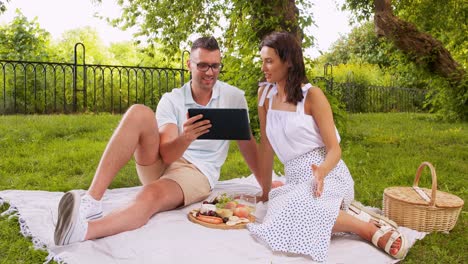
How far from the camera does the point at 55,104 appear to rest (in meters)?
9.56

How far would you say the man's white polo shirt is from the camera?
343cm

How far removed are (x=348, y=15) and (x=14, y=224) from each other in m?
10.6

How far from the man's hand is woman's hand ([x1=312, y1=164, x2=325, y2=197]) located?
67 cm

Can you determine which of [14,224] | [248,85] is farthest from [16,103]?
[14,224]

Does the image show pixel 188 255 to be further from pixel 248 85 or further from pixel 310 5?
pixel 310 5

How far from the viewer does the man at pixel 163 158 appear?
9.05 feet

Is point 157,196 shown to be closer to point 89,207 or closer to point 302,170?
point 89,207

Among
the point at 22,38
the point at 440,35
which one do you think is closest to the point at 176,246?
the point at 22,38

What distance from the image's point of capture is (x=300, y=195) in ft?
9.41

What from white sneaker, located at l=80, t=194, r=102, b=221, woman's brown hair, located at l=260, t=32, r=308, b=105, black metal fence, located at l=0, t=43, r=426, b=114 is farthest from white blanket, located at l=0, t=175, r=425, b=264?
black metal fence, located at l=0, t=43, r=426, b=114

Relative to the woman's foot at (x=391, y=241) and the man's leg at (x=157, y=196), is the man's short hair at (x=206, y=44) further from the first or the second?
the woman's foot at (x=391, y=241)

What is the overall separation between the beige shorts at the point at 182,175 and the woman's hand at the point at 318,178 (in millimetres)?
962

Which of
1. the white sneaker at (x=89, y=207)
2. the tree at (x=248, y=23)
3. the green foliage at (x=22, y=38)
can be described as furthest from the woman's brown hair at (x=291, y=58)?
the green foliage at (x=22, y=38)

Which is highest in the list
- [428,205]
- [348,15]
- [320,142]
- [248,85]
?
[348,15]
